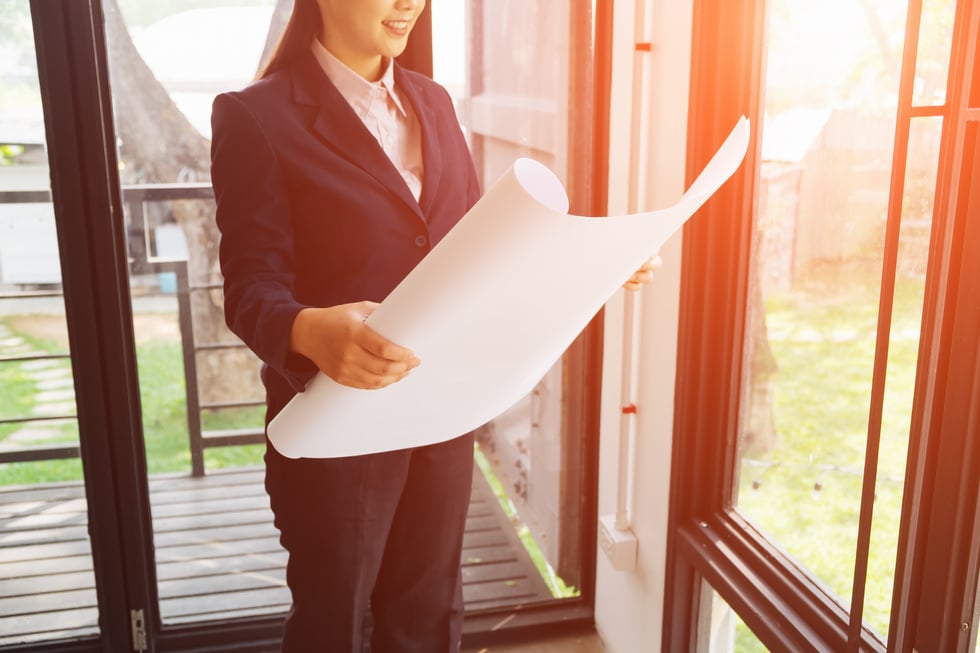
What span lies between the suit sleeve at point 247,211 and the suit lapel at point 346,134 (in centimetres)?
8

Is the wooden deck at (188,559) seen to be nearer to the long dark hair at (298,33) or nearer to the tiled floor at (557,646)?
the tiled floor at (557,646)

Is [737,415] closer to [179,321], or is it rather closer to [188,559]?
[179,321]

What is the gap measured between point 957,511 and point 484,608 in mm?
1383

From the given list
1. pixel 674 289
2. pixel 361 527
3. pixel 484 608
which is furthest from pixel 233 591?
pixel 674 289

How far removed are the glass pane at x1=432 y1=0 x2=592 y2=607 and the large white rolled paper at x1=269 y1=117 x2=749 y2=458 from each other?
1002 millimetres

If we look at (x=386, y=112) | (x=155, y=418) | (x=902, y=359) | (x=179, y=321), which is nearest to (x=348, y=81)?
(x=386, y=112)

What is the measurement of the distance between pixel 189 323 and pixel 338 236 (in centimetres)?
98

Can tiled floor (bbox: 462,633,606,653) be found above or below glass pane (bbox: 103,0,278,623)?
below

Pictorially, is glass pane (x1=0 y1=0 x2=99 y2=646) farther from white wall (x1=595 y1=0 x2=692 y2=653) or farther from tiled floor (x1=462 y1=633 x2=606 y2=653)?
white wall (x1=595 y1=0 x2=692 y2=653)

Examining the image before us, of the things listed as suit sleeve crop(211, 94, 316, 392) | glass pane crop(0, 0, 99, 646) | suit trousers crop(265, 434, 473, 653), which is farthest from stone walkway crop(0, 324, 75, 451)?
suit sleeve crop(211, 94, 316, 392)

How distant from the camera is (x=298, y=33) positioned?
120 centimetres

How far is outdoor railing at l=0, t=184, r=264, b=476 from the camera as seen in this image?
1.79m

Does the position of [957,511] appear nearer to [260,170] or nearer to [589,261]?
[589,261]

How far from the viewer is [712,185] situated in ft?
2.69
